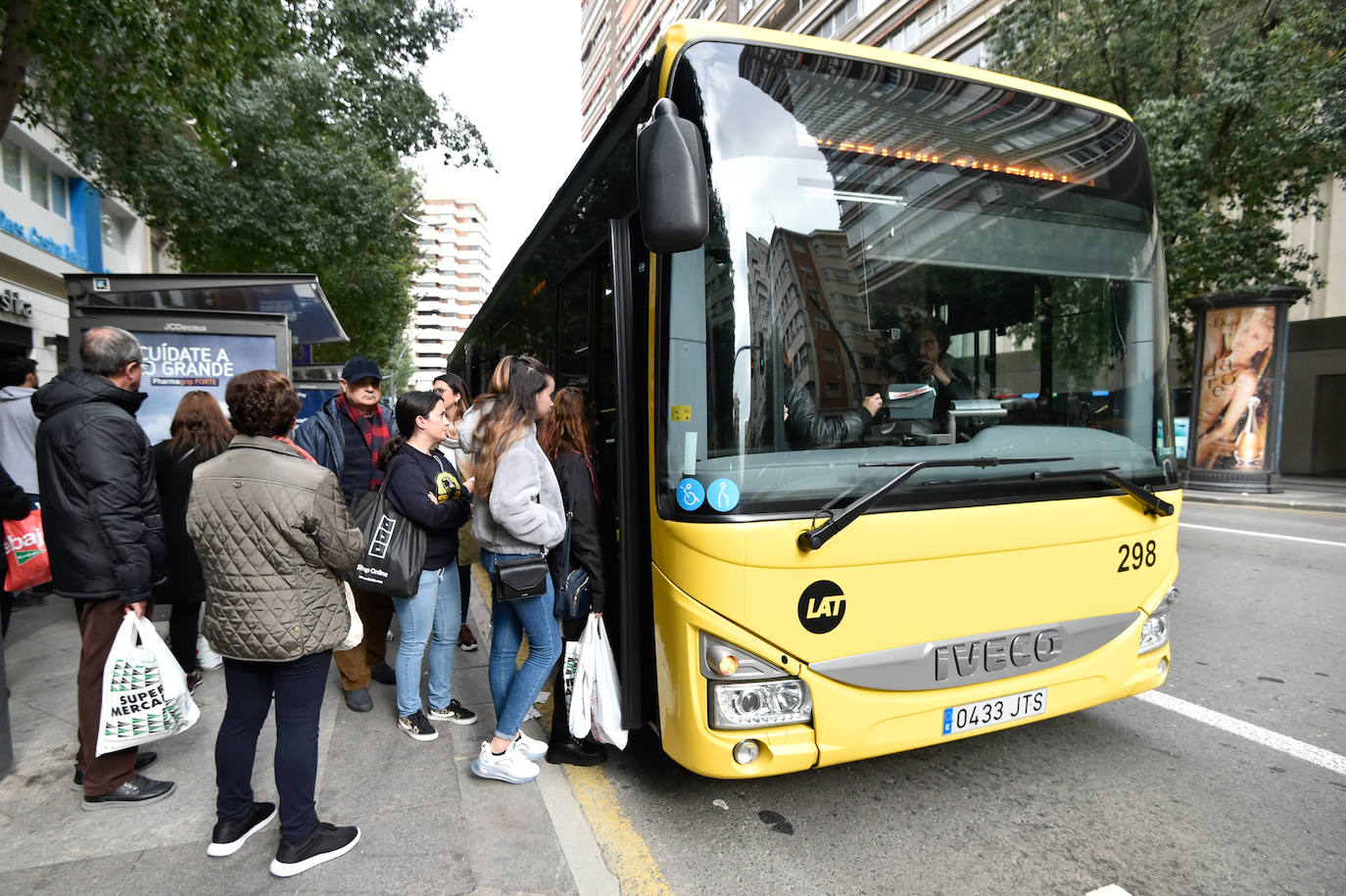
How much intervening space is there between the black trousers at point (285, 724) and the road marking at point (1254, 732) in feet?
13.8

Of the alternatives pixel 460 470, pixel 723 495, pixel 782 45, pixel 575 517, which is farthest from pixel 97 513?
pixel 782 45

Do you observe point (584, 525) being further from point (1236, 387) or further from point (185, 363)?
point (1236, 387)

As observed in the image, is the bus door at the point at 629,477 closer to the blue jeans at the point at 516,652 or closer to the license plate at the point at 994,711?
the blue jeans at the point at 516,652

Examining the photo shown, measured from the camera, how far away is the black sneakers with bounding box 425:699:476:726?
3.97 meters

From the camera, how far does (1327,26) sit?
12.9m

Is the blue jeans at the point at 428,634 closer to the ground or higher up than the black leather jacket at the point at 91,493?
closer to the ground

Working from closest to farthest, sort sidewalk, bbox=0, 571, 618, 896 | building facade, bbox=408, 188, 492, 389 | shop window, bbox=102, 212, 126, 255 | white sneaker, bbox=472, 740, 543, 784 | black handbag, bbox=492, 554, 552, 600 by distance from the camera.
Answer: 1. sidewalk, bbox=0, 571, 618, 896
2. black handbag, bbox=492, 554, 552, 600
3. white sneaker, bbox=472, 740, 543, 784
4. shop window, bbox=102, 212, 126, 255
5. building facade, bbox=408, 188, 492, 389

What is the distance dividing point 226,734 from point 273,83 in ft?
43.5

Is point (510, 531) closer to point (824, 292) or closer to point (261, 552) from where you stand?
point (261, 552)

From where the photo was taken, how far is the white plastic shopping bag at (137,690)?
9.68 feet

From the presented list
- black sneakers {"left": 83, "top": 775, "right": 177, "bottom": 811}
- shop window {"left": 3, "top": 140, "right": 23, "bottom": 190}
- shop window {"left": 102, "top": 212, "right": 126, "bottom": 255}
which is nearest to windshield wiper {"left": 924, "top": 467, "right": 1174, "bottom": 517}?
black sneakers {"left": 83, "top": 775, "right": 177, "bottom": 811}

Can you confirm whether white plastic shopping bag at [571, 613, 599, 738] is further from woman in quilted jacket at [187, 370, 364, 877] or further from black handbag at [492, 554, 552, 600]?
woman in quilted jacket at [187, 370, 364, 877]

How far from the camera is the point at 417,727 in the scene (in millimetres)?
3807

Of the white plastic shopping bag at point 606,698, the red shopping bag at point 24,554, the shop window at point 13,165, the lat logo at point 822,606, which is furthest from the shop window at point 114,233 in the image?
the lat logo at point 822,606
